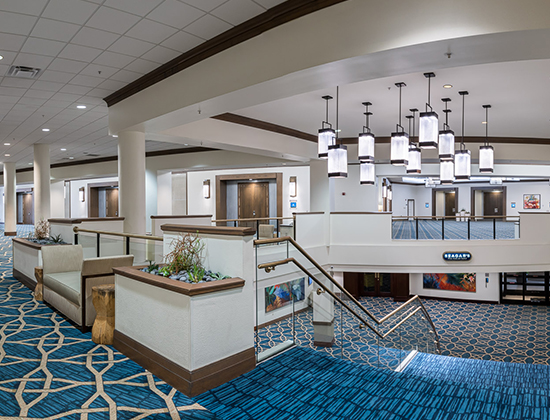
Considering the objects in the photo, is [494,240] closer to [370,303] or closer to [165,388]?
[370,303]

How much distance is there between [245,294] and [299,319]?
1.13m

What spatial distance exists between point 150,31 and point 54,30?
109 cm

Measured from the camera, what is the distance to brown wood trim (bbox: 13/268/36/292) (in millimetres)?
6195

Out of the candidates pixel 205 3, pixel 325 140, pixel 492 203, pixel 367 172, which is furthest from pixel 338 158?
pixel 492 203

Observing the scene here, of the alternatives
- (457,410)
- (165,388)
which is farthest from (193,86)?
(457,410)

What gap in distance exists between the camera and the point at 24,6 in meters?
3.91

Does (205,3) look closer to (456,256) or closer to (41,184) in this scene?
(456,256)

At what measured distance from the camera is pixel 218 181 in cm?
1647

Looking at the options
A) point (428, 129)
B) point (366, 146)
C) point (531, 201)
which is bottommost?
point (531, 201)

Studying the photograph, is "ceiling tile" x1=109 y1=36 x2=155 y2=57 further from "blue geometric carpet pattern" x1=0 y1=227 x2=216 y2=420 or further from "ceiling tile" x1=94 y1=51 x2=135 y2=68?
"blue geometric carpet pattern" x1=0 y1=227 x2=216 y2=420

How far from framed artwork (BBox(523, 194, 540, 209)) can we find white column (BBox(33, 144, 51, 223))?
25521 mm

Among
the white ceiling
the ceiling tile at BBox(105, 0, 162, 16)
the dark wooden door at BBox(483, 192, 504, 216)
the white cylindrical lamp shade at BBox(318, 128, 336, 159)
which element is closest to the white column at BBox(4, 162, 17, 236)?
the white ceiling

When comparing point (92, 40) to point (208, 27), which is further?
point (92, 40)

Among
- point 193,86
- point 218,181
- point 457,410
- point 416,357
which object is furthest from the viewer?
point 218,181
